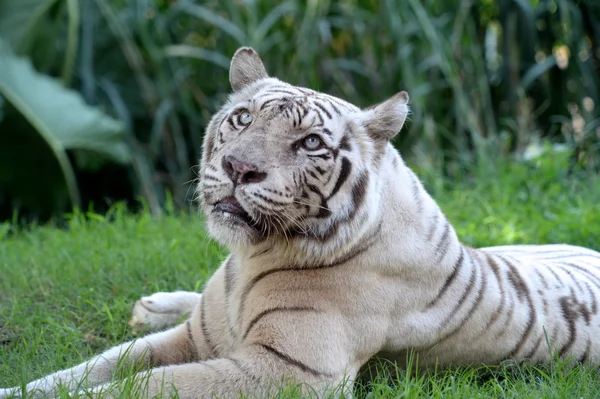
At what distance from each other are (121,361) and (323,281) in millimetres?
735

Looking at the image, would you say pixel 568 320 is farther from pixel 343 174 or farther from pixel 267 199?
pixel 267 199

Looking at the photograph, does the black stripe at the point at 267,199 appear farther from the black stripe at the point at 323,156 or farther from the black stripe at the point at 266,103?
the black stripe at the point at 266,103

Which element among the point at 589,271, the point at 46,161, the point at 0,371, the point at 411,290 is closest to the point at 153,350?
the point at 0,371

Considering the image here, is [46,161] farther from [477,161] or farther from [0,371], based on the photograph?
[0,371]

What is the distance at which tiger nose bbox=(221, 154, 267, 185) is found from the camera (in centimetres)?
277

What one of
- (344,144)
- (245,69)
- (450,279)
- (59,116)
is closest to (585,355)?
(450,279)

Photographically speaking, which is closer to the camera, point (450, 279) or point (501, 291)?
point (450, 279)

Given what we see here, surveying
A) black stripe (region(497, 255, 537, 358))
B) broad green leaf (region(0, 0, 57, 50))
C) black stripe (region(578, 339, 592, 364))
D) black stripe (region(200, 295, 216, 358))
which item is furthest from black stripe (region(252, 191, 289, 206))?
broad green leaf (region(0, 0, 57, 50))

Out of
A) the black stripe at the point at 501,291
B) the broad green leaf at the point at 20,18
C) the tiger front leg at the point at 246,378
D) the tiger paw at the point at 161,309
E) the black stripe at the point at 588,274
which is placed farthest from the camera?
the broad green leaf at the point at 20,18

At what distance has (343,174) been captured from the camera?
9.61 ft

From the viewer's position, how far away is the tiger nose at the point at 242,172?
277 centimetres

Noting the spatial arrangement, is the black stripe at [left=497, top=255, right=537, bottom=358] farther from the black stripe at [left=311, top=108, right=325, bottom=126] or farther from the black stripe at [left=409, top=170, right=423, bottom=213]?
the black stripe at [left=311, top=108, right=325, bottom=126]

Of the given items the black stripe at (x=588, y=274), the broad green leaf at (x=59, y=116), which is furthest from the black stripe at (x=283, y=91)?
the broad green leaf at (x=59, y=116)

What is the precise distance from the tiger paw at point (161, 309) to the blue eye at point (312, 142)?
1.01 metres
